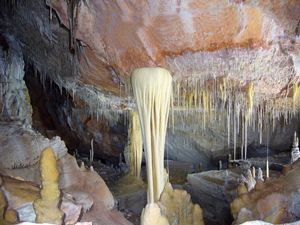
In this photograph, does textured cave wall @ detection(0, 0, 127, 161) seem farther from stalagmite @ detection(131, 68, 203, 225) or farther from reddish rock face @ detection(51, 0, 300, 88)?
stalagmite @ detection(131, 68, 203, 225)

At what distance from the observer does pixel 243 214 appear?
4.61 m

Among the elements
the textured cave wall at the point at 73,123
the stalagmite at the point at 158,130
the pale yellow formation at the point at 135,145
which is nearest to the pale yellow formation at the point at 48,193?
the stalagmite at the point at 158,130

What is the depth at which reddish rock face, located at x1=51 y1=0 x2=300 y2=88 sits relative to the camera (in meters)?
4.14

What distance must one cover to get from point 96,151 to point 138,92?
10.5 meters

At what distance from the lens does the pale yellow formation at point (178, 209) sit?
5688 mm

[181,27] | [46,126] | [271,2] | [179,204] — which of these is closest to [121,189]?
[179,204]

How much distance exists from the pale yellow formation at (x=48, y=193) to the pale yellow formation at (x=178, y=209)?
6.88ft

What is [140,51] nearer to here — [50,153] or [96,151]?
[50,153]

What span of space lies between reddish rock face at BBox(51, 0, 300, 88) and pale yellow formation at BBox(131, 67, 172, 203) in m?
0.24

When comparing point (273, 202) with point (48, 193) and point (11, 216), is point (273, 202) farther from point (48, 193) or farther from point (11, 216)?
point (11, 216)

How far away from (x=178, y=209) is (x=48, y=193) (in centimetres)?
255

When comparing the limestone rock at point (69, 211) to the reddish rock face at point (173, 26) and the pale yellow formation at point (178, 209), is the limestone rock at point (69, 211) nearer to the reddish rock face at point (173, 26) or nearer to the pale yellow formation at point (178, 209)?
the pale yellow formation at point (178, 209)

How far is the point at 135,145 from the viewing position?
1132 centimetres

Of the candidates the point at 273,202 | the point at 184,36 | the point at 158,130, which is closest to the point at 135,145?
the point at 158,130
